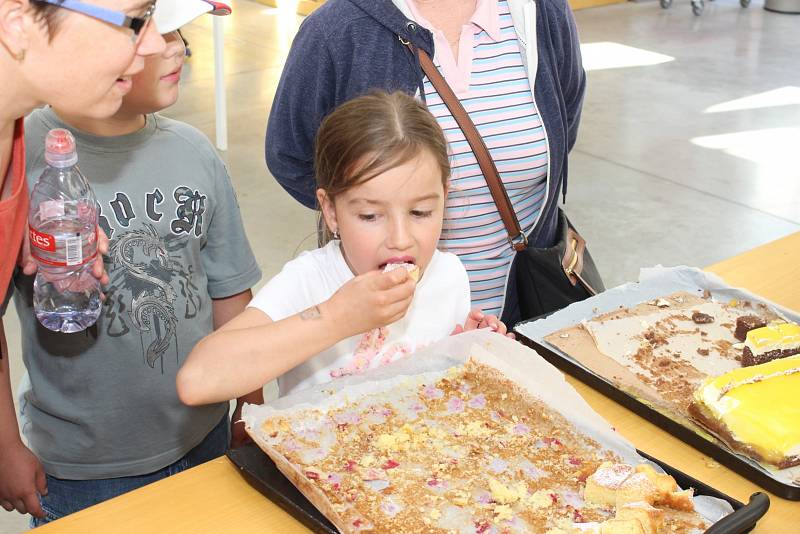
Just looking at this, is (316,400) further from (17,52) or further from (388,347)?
(17,52)

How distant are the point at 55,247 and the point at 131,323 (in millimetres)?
346

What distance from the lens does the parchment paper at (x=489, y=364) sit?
1.52m

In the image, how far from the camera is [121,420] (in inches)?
73.3

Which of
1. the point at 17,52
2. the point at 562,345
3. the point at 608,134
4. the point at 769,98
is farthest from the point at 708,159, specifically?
the point at 17,52

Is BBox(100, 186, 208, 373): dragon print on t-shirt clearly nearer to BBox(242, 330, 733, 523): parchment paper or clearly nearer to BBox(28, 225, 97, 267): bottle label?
BBox(28, 225, 97, 267): bottle label

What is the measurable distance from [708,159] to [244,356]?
473 cm

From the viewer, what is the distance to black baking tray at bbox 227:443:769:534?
1355mm

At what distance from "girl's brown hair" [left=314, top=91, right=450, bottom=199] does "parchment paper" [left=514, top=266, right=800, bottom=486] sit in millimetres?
360

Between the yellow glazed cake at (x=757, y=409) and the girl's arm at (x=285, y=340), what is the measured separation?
55cm

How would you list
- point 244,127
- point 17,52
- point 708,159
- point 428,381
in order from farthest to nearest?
point 244,127
point 708,159
point 428,381
point 17,52

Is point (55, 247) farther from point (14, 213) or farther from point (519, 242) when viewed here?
point (519, 242)

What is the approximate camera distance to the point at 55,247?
1501 millimetres

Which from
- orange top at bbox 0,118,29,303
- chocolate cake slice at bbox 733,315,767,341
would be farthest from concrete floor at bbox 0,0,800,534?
chocolate cake slice at bbox 733,315,767,341

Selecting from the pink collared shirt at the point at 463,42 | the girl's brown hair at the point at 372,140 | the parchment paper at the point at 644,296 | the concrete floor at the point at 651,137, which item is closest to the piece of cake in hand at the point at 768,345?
the parchment paper at the point at 644,296
